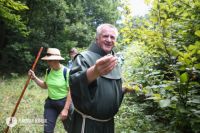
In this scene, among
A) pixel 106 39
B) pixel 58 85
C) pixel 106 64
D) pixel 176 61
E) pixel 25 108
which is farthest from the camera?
pixel 25 108

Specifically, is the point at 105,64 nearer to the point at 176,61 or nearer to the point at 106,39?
the point at 176,61

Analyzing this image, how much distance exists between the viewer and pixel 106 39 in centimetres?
289

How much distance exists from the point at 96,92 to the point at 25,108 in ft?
23.5

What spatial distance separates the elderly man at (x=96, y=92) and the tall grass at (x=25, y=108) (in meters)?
3.58

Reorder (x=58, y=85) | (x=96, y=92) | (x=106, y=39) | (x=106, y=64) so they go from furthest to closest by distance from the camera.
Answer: (x=58, y=85) → (x=106, y=39) → (x=96, y=92) → (x=106, y=64)

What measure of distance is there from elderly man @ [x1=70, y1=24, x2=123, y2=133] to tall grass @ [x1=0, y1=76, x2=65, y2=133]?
11.8ft

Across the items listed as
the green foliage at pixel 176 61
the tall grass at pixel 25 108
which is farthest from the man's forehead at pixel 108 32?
the tall grass at pixel 25 108

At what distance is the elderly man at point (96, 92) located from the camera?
244 cm

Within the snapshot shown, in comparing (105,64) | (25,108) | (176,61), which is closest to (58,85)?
(176,61)

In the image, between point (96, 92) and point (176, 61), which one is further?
point (96, 92)

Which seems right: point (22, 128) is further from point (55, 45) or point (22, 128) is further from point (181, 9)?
point (55, 45)

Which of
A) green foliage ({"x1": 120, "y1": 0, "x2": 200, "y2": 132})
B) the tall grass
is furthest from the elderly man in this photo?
the tall grass

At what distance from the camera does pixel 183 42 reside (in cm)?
251

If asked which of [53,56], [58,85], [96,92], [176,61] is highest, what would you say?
[176,61]
